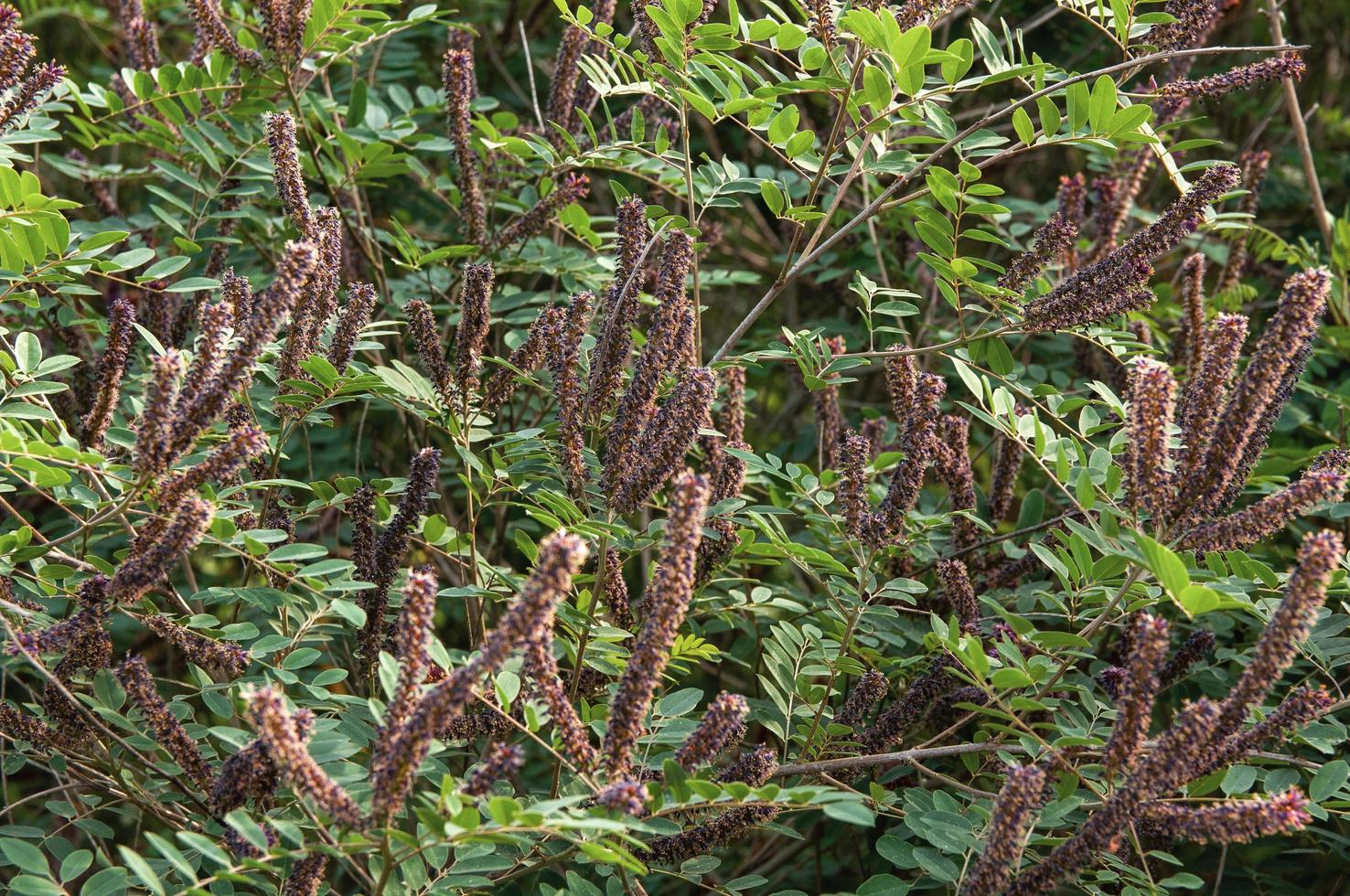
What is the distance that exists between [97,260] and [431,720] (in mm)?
1433

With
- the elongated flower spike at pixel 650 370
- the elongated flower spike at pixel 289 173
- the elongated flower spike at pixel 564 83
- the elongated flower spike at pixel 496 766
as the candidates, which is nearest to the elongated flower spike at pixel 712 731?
the elongated flower spike at pixel 496 766

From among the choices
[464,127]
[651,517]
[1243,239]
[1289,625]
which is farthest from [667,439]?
[1243,239]

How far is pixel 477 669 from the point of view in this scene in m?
1.72

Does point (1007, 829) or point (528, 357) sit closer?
point (1007, 829)

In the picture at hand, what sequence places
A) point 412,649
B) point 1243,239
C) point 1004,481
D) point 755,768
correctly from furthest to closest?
point 1243,239 < point 1004,481 < point 755,768 < point 412,649

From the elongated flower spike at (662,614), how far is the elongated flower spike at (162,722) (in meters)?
0.75

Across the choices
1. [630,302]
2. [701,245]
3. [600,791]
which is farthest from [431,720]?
[701,245]

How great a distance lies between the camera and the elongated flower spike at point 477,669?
171cm

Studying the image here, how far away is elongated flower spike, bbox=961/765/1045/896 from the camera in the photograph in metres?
1.91

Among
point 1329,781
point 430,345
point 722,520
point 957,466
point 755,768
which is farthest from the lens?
point 957,466

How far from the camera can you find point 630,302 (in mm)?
2461

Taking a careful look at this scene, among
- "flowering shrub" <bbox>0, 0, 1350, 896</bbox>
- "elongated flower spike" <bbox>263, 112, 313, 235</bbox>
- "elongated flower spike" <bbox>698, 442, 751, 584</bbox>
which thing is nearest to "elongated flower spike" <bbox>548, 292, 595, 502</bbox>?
"flowering shrub" <bbox>0, 0, 1350, 896</bbox>

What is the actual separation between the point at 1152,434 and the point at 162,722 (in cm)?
172

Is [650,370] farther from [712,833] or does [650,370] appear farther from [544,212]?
[544,212]
